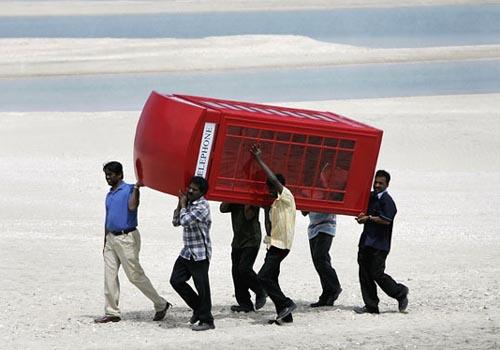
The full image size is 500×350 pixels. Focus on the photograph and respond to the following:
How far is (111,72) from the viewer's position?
40.8 metres

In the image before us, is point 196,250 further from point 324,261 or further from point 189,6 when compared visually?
point 189,6

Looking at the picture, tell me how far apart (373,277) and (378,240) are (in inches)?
14.3

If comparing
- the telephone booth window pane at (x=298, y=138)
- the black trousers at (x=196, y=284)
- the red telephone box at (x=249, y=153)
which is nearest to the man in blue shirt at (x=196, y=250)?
the black trousers at (x=196, y=284)

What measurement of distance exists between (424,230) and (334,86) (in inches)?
759

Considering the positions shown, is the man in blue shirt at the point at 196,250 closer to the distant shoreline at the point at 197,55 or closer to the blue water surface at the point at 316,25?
the distant shoreline at the point at 197,55

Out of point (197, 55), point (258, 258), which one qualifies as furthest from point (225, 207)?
point (197, 55)

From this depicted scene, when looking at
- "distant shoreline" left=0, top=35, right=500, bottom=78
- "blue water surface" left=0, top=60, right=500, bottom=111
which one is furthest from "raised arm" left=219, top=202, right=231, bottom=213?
"distant shoreline" left=0, top=35, right=500, bottom=78

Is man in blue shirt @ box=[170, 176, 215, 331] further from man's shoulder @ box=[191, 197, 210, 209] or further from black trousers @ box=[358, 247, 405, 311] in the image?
black trousers @ box=[358, 247, 405, 311]

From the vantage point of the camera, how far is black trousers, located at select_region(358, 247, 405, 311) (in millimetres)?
11852

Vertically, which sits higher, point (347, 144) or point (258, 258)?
point (347, 144)

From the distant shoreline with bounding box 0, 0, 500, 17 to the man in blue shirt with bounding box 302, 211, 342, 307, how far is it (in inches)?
2297

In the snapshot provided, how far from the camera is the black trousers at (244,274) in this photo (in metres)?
11.9

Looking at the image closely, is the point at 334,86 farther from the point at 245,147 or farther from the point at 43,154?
the point at 245,147

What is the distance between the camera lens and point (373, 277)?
1194 cm
